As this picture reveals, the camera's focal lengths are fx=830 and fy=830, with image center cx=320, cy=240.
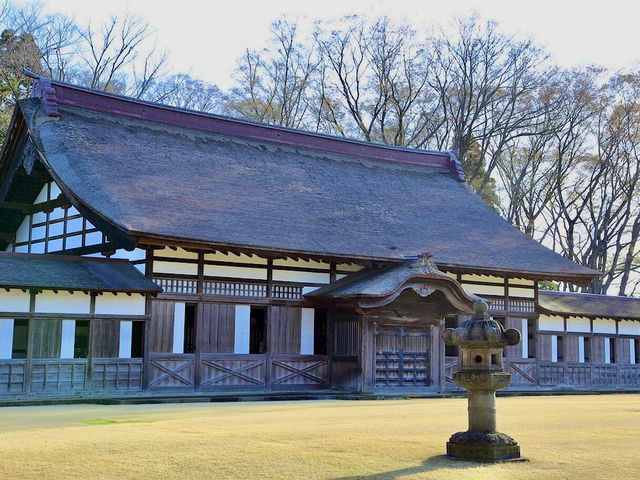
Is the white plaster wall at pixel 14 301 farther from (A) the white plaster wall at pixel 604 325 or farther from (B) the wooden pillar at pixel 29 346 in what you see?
(A) the white plaster wall at pixel 604 325

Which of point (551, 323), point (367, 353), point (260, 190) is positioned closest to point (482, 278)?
point (551, 323)

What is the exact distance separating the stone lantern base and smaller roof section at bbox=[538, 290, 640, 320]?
60.4 ft

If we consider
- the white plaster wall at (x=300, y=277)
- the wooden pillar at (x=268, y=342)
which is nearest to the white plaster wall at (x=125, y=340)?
the wooden pillar at (x=268, y=342)

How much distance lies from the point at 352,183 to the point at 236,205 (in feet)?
22.3

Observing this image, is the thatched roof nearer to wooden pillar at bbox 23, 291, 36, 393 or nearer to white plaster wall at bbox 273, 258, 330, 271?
white plaster wall at bbox 273, 258, 330, 271

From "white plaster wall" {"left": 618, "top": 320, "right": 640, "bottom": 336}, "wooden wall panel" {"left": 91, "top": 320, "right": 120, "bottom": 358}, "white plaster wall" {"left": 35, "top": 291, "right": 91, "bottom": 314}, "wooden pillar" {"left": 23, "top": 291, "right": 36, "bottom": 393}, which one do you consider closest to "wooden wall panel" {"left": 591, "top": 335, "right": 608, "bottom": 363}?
"white plaster wall" {"left": 618, "top": 320, "right": 640, "bottom": 336}

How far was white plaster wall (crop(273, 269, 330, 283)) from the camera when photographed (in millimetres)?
22719

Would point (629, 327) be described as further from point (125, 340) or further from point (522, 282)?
point (125, 340)

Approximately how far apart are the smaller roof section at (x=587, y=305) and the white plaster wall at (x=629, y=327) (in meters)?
0.38

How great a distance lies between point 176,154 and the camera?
82.3 ft

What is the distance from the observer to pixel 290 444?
10.7m

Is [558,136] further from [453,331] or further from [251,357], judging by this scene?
[453,331]

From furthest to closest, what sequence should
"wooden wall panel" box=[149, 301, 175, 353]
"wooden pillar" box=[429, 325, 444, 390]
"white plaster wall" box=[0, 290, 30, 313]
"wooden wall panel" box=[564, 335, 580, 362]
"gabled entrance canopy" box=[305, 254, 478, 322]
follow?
"wooden wall panel" box=[564, 335, 580, 362] < "wooden pillar" box=[429, 325, 444, 390] < "gabled entrance canopy" box=[305, 254, 478, 322] < "wooden wall panel" box=[149, 301, 175, 353] < "white plaster wall" box=[0, 290, 30, 313]

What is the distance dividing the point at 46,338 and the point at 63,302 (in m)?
0.89
